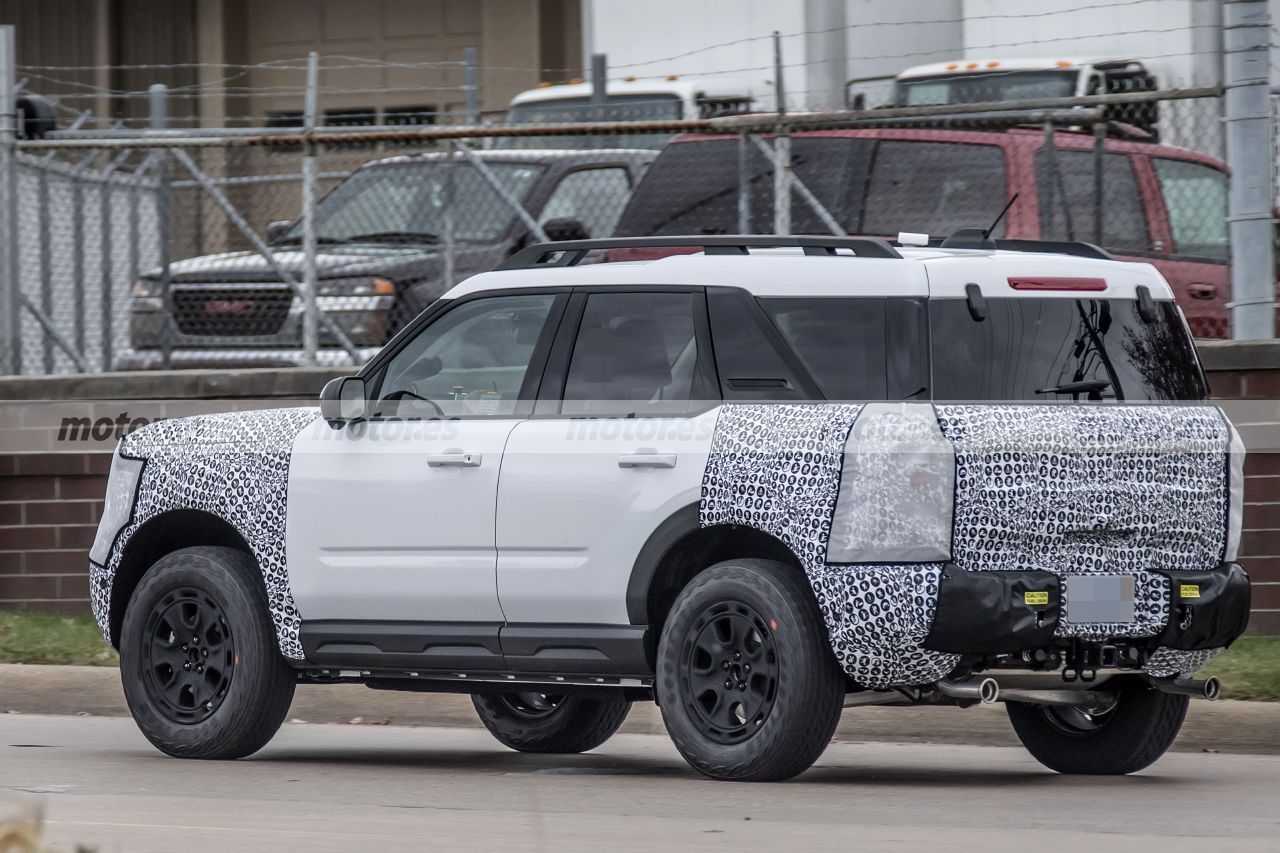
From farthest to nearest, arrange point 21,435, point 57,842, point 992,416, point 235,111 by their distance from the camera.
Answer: point 235,111
point 21,435
point 992,416
point 57,842

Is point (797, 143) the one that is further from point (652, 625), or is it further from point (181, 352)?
point (652, 625)

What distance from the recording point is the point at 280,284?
44.1 feet

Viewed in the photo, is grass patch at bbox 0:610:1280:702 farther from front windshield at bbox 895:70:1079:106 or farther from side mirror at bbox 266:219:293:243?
front windshield at bbox 895:70:1079:106

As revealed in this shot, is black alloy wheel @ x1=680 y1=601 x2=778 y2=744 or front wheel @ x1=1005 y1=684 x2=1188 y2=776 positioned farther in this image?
front wheel @ x1=1005 y1=684 x2=1188 y2=776

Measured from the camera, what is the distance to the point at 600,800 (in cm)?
793

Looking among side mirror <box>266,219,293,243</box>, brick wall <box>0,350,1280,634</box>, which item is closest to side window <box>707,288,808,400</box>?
brick wall <box>0,350,1280,634</box>

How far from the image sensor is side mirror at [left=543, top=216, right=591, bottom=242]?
13.2 m

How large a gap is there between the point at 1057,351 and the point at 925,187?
4.84m

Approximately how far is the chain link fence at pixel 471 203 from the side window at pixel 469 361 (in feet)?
12.5

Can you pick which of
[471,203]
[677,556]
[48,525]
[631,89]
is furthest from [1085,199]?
[631,89]

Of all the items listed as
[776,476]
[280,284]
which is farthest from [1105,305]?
[280,284]

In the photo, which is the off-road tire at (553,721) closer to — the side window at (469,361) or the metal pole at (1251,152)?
the side window at (469,361)

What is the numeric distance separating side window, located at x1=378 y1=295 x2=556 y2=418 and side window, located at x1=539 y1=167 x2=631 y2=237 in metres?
4.48

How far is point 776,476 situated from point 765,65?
12416 mm
